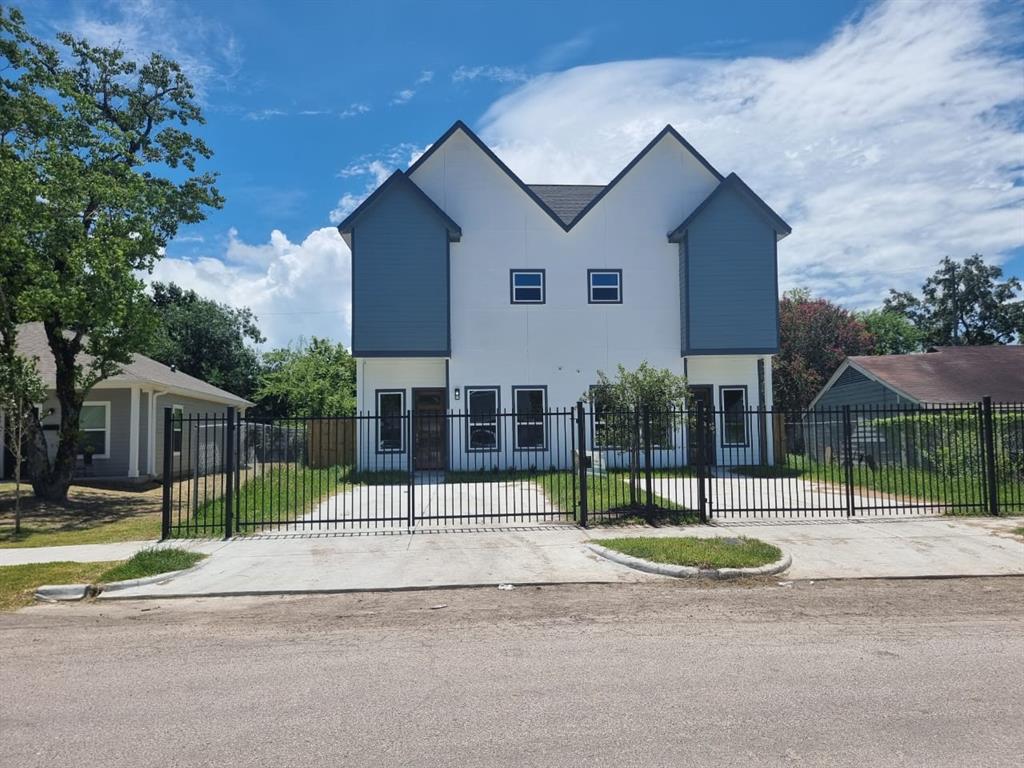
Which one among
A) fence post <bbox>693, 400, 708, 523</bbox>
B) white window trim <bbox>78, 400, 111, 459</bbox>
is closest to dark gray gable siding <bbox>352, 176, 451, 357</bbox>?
white window trim <bbox>78, 400, 111, 459</bbox>

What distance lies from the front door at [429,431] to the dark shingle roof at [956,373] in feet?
55.3

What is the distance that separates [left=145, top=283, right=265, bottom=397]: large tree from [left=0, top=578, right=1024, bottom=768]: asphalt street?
130ft

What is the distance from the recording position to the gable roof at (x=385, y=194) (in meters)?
22.1

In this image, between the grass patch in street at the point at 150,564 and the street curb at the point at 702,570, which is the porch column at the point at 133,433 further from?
the street curb at the point at 702,570

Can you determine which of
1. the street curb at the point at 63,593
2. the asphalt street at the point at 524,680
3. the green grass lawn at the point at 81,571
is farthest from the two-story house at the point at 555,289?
the asphalt street at the point at 524,680

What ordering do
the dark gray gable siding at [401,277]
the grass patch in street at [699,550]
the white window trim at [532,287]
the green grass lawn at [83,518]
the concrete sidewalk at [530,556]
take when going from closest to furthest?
the concrete sidewalk at [530,556] → the grass patch in street at [699,550] → the green grass lawn at [83,518] → the dark gray gable siding at [401,277] → the white window trim at [532,287]

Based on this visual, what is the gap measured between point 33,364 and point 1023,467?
72.2ft

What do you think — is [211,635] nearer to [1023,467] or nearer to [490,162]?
[1023,467]

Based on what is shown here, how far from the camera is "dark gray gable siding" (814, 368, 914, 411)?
90.1ft

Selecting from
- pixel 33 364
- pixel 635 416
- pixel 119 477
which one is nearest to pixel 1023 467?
pixel 635 416

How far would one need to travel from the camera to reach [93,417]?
70.6 feet

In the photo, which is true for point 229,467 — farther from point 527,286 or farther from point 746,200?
point 746,200

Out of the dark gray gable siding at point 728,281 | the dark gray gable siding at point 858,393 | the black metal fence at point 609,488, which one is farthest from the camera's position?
the dark gray gable siding at point 858,393

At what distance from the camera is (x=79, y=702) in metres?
5.22
